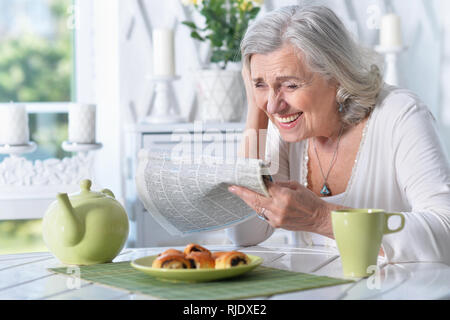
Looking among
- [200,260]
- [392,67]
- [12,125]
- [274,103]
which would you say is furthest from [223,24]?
[200,260]

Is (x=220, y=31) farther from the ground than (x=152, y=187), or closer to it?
farther from the ground

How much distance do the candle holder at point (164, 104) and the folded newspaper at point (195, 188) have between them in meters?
1.06

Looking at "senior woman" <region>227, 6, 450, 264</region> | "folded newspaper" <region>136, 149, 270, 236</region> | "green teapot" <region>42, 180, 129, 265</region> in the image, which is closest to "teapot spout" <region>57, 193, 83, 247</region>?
"green teapot" <region>42, 180, 129, 265</region>

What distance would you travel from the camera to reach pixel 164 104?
229cm

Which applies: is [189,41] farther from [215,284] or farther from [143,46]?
[215,284]

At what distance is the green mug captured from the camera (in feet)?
3.02

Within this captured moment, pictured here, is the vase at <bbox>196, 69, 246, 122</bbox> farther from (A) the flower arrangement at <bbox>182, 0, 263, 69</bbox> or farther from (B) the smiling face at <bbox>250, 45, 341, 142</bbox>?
(B) the smiling face at <bbox>250, 45, 341, 142</bbox>

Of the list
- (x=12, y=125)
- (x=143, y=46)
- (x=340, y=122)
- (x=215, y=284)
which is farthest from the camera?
(x=143, y=46)

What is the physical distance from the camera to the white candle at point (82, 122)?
2.05 meters

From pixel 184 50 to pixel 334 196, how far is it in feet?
3.89

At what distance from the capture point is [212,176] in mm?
1034

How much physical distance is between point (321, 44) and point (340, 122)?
240 mm
